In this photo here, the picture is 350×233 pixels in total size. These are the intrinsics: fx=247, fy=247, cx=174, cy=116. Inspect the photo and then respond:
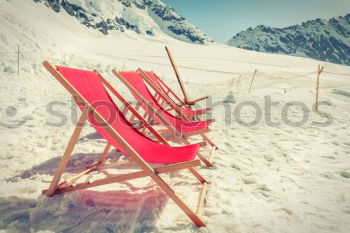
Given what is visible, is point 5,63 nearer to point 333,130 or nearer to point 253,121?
point 253,121

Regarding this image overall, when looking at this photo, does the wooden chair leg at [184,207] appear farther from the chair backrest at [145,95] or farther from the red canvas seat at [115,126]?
the chair backrest at [145,95]

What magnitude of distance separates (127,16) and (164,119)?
117 metres

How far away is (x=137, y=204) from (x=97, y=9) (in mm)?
108408

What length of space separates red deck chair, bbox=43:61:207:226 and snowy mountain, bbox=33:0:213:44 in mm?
78949

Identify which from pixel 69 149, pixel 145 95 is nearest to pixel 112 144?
pixel 69 149

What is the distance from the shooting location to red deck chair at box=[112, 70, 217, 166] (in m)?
2.95

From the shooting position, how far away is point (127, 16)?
109 metres

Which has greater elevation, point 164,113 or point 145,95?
point 145,95

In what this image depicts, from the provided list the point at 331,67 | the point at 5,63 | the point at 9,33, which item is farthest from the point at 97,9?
the point at 5,63

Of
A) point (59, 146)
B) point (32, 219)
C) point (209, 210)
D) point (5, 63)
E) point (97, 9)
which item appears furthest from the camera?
point (97, 9)

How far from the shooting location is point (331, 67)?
173ft

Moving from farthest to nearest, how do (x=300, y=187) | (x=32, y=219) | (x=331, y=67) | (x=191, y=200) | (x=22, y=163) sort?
(x=331, y=67) < (x=22, y=163) < (x=300, y=187) < (x=191, y=200) < (x=32, y=219)

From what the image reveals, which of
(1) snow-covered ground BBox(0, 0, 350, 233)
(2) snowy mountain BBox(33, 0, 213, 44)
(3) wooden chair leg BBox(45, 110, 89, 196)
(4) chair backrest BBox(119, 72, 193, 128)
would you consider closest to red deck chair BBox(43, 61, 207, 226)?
(3) wooden chair leg BBox(45, 110, 89, 196)

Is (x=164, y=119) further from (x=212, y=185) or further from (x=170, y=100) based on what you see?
(x=170, y=100)
